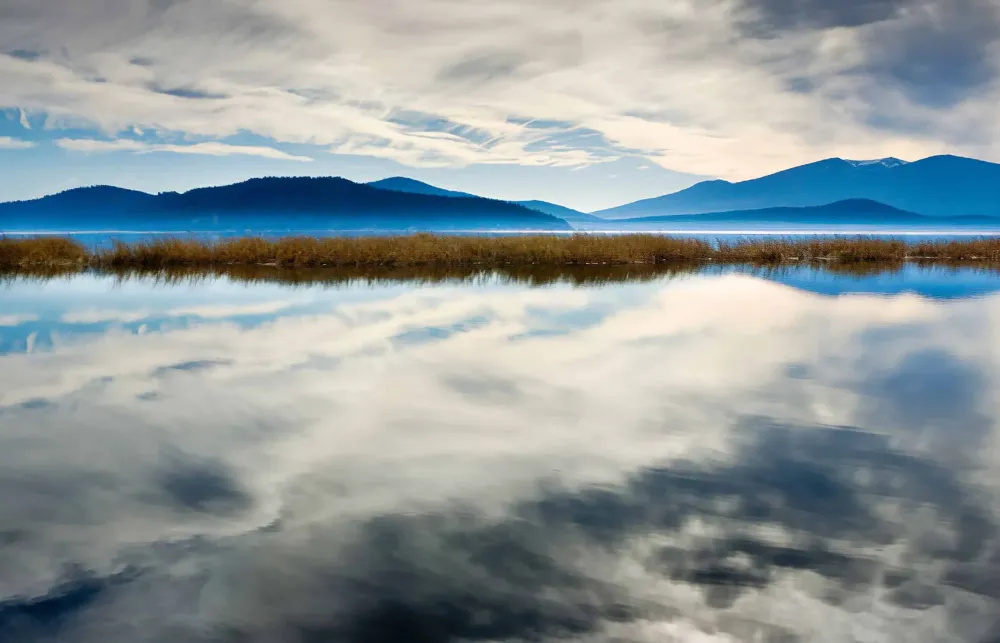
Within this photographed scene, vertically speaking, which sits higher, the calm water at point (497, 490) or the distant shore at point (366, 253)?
Answer: the distant shore at point (366, 253)

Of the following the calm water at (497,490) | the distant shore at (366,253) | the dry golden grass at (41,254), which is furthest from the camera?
the distant shore at (366,253)

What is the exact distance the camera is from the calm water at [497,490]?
3.84m

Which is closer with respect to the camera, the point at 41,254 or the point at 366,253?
the point at 41,254

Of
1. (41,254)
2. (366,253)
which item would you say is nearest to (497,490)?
(366,253)

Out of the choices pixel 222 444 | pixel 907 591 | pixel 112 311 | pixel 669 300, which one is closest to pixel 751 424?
pixel 907 591

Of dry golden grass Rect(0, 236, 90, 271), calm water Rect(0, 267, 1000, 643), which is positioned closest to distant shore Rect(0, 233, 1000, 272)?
dry golden grass Rect(0, 236, 90, 271)

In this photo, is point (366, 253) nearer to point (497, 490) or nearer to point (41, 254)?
point (41, 254)

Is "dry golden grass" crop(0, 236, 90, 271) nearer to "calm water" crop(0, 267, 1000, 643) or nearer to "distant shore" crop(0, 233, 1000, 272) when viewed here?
"distant shore" crop(0, 233, 1000, 272)

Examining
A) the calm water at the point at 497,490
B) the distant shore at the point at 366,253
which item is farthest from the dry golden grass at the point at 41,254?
the calm water at the point at 497,490

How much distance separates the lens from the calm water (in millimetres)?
3844

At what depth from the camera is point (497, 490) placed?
5.60 m

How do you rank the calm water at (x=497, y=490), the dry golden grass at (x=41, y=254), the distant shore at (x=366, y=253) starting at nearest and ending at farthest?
the calm water at (x=497, y=490) < the dry golden grass at (x=41, y=254) < the distant shore at (x=366, y=253)

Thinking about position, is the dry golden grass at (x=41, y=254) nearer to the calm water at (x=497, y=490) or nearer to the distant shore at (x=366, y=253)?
the distant shore at (x=366, y=253)

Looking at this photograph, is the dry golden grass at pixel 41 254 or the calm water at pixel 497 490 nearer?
the calm water at pixel 497 490
